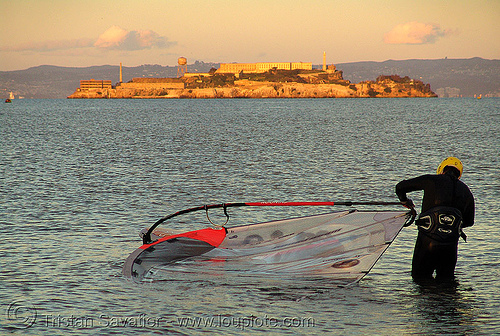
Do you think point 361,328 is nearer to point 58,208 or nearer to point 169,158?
point 58,208

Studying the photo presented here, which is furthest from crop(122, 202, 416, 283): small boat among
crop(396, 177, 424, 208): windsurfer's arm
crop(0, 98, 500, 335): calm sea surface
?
crop(396, 177, 424, 208): windsurfer's arm

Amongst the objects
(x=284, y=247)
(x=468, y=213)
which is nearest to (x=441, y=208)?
(x=468, y=213)

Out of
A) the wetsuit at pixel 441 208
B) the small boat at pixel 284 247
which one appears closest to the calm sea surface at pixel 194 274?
the small boat at pixel 284 247

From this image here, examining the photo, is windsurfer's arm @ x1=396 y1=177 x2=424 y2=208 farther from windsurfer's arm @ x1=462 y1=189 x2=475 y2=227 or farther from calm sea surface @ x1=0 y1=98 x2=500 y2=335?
calm sea surface @ x1=0 y1=98 x2=500 y2=335

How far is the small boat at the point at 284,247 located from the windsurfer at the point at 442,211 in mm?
675

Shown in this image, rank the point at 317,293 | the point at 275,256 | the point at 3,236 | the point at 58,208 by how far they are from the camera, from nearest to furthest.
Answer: the point at 317,293, the point at 275,256, the point at 3,236, the point at 58,208

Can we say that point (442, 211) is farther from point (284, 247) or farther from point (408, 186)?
point (284, 247)

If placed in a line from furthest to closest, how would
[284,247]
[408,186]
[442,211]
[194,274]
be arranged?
[194,274] → [284,247] → [408,186] → [442,211]

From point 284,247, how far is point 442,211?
264 centimetres

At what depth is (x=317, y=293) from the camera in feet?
29.3

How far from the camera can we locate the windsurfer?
26.7ft

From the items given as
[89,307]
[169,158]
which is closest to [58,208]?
[89,307]

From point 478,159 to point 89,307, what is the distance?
1074 inches

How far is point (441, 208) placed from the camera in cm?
815
